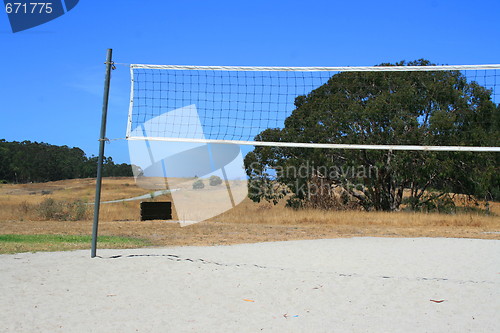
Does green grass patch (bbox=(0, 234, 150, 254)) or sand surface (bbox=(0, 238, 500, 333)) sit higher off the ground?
sand surface (bbox=(0, 238, 500, 333))

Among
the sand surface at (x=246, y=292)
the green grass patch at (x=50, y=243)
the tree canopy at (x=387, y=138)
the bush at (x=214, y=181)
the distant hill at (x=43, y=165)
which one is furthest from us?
the distant hill at (x=43, y=165)

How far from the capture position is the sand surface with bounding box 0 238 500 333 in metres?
4.69

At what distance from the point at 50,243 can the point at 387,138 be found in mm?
15280

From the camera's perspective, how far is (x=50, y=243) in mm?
10922

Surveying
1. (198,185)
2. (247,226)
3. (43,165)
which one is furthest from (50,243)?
(43,165)

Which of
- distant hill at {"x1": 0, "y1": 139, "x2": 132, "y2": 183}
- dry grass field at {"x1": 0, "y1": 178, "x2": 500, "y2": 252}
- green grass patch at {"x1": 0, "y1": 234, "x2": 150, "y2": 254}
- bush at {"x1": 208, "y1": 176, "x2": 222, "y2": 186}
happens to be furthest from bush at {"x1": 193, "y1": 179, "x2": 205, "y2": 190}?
green grass patch at {"x1": 0, "y1": 234, "x2": 150, "y2": 254}

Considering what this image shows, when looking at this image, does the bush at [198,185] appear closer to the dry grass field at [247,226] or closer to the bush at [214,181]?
the bush at [214,181]

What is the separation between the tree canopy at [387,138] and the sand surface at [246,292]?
42.2 ft

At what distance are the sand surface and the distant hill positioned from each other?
2513 inches

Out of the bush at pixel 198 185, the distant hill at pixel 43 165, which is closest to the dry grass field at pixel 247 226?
the bush at pixel 198 185

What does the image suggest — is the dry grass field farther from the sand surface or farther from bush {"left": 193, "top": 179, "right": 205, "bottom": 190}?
bush {"left": 193, "top": 179, "right": 205, "bottom": 190}

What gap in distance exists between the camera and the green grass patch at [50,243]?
982 cm

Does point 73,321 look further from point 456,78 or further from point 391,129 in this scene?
point 456,78

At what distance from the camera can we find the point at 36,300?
5.34 metres
